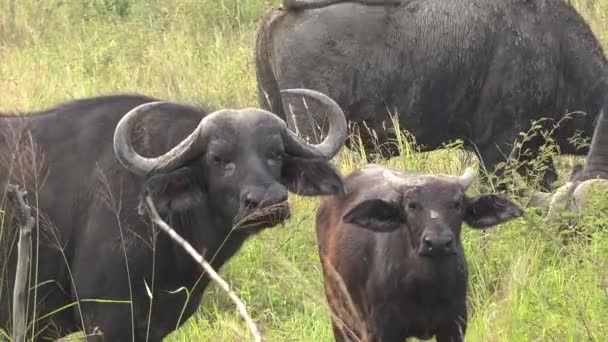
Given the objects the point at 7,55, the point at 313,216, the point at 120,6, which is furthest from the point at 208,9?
the point at 313,216

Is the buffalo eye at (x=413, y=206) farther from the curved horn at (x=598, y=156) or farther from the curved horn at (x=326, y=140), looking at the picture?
the curved horn at (x=598, y=156)

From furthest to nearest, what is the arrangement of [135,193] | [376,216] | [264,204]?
[376,216]
[135,193]
[264,204]

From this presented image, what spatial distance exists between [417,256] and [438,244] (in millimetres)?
330

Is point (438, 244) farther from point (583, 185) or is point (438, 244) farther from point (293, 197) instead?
point (293, 197)

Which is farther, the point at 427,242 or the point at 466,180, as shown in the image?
the point at 466,180

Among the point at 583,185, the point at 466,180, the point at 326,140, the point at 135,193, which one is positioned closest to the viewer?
the point at 135,193

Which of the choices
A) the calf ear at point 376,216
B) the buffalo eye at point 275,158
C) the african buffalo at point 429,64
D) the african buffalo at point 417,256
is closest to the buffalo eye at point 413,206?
the african buffalo at point 417,256

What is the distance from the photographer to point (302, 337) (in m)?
7.32

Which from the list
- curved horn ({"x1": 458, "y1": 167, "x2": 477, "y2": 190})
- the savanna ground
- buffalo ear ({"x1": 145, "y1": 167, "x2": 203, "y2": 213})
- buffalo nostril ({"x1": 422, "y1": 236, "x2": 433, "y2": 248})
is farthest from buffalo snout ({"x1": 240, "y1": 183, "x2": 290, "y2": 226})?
curved horn ({"x1": 458, "y1": 167, "x2": 477, "y2": 190})

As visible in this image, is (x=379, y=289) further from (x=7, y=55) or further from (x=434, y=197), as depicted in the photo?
(x=7, y=55)

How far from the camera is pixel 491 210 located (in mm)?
6703

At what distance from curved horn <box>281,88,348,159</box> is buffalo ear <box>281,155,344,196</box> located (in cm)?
4

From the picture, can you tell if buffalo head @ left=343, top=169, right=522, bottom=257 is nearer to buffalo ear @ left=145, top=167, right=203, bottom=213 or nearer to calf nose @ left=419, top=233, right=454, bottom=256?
calf nose @ left=419, top=233, right=454, bottom=256

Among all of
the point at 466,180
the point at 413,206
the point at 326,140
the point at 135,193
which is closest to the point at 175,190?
the point at 135,193
